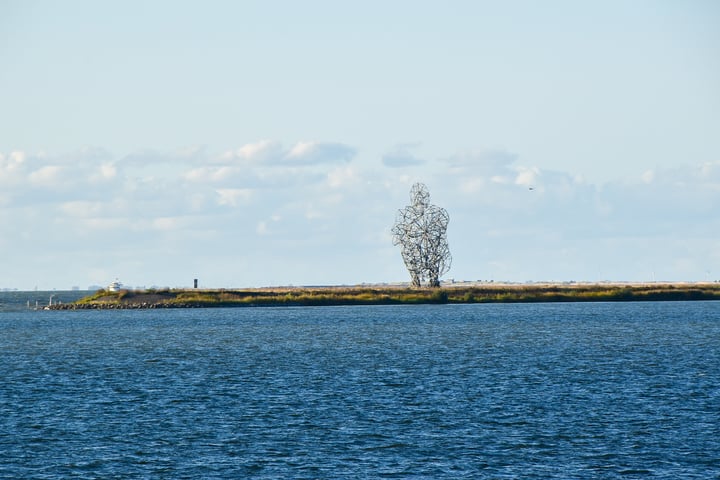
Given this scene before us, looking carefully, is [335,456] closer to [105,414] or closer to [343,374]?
[105,414]

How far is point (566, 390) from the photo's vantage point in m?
60.8

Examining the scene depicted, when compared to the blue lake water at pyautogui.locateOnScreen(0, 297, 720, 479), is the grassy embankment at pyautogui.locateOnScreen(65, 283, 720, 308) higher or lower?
higher

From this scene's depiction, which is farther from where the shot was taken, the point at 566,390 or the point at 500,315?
the point at 500,315

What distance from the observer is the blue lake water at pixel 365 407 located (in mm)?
40156

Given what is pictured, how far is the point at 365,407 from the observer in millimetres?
54156

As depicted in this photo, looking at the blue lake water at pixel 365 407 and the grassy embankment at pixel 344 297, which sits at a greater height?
the grassy embankment at pixel 344 297

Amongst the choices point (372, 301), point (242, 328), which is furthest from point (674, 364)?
point (372, 301)

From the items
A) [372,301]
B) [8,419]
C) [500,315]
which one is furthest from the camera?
[372,301]

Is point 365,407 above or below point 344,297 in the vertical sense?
below

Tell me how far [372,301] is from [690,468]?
506 feet

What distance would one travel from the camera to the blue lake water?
40156 millimetres

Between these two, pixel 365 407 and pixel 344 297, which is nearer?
pixel 365 407

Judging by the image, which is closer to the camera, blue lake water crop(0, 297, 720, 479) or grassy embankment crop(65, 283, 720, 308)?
blue lake water crop(0, 297, 720, 479)

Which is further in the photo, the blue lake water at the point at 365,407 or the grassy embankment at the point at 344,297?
the grassy embankment at the point at 344,297
